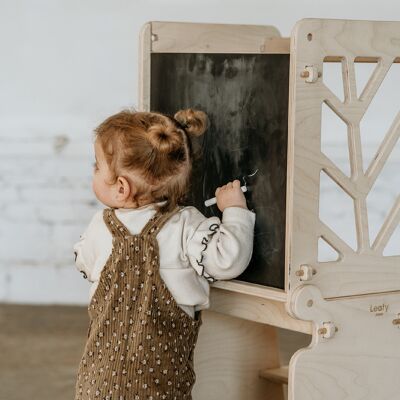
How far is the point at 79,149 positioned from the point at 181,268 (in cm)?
267

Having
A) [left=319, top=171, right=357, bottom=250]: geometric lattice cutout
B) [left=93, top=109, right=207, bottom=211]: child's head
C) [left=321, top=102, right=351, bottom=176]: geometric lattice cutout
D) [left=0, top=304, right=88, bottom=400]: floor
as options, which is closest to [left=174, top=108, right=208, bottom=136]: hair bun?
[left=93, top=109, right=207, bottom=211]: child's head

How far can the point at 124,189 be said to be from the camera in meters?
1.88

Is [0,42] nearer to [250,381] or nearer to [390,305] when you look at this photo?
[250,381]

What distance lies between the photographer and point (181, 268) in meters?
1.90

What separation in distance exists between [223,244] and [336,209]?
2.63 m

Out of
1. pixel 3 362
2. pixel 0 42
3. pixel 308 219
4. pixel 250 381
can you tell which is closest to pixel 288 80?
pixel 308 219

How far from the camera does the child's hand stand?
6.39ft

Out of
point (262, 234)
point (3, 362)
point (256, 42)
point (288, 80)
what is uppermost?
point (256, 42)

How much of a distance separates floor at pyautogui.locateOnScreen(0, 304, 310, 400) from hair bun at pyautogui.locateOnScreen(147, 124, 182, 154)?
147cm

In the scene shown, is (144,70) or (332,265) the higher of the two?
(144,70)

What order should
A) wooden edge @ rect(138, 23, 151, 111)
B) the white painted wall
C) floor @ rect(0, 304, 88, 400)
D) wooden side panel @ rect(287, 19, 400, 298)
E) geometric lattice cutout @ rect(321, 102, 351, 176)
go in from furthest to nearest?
the white painted wall < geometric lattice cutout @ rect(321, 102, 351, 176) < floor @ rect(0, 304, 88, 400) < wooden edge @ rect(138, 23, 151, 111) < wooden side panel @ rect(287, 19, 400, 298)

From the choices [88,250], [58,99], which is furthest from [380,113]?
[88,250]

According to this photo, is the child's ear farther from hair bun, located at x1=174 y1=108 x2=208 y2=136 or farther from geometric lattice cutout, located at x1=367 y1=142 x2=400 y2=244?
geometric lattice cutout, located at x1=367 y1=142 x2=400 y2=244

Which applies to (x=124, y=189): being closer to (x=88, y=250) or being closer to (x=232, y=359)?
(x=88, y=250)
